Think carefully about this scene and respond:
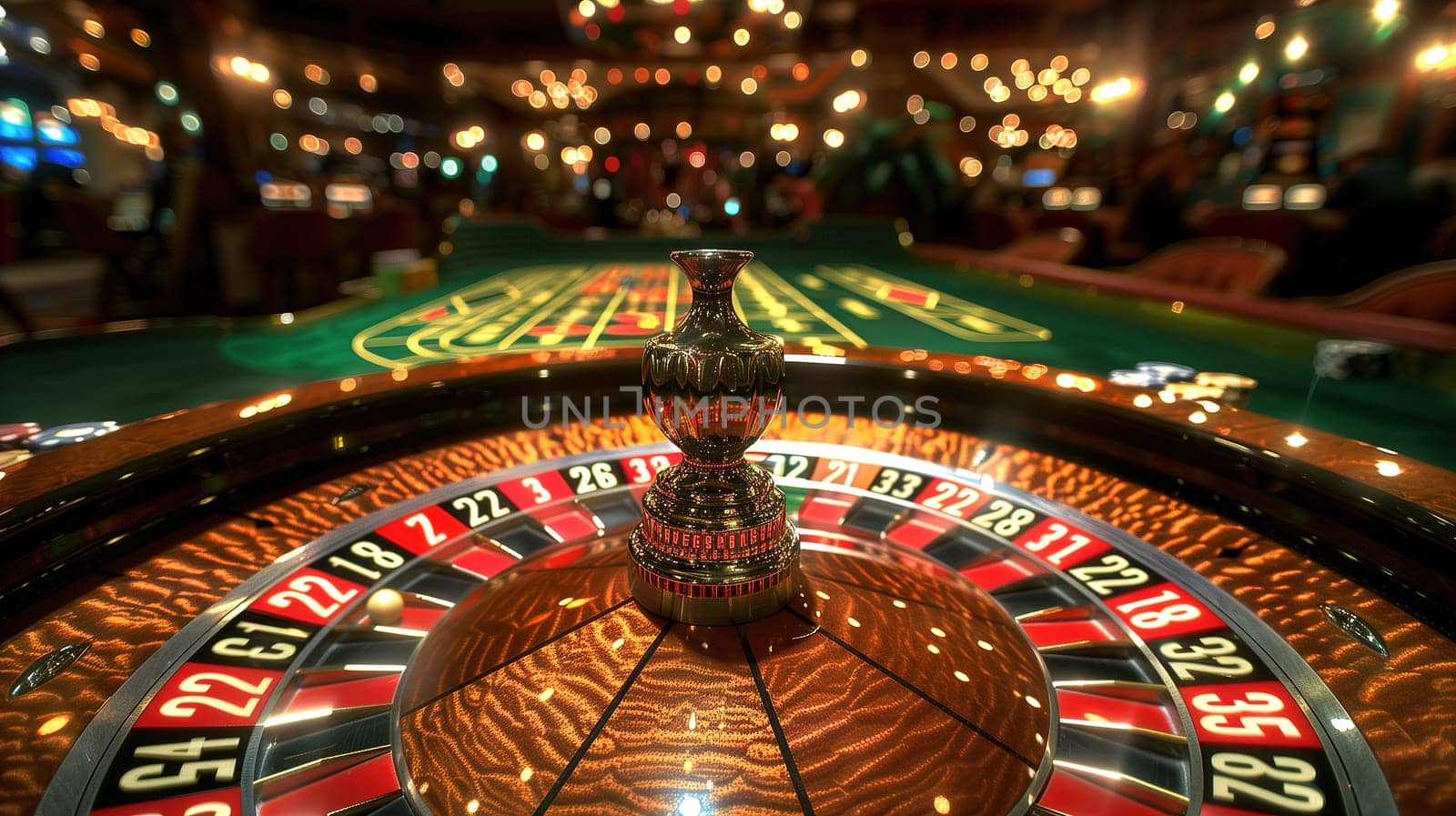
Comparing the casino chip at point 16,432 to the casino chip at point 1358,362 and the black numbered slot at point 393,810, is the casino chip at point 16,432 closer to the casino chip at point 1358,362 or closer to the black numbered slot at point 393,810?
the black numbered slot at point 393,810

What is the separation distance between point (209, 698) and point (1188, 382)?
239cm

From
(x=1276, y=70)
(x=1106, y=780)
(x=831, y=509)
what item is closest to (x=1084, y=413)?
(x=831, y=509)

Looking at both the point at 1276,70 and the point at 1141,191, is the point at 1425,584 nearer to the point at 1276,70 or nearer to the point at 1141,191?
the point at 1141,191

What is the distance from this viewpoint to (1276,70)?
14.1 meters

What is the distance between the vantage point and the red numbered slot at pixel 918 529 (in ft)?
4.30

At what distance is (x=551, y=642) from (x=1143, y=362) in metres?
2.45

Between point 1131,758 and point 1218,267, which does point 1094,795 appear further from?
point 1218,267

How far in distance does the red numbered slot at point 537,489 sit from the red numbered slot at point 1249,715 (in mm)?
1070

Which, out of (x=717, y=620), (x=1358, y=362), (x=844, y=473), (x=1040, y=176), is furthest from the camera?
(x=1040, y=176)

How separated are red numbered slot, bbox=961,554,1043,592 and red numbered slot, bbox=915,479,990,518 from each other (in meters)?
0.15

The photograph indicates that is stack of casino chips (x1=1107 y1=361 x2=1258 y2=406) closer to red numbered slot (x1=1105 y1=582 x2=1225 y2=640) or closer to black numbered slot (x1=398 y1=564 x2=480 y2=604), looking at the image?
red numbered slot (x1=1105 y1=582 x2=1225 y2=640)

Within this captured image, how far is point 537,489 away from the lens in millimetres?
1464

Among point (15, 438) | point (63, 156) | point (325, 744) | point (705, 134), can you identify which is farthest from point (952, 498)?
point (63, 156)

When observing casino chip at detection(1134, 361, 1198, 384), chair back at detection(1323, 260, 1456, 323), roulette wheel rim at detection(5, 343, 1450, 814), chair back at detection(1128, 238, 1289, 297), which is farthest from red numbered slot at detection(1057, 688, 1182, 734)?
chair back at detection(1128, 238, 1289, 297)
